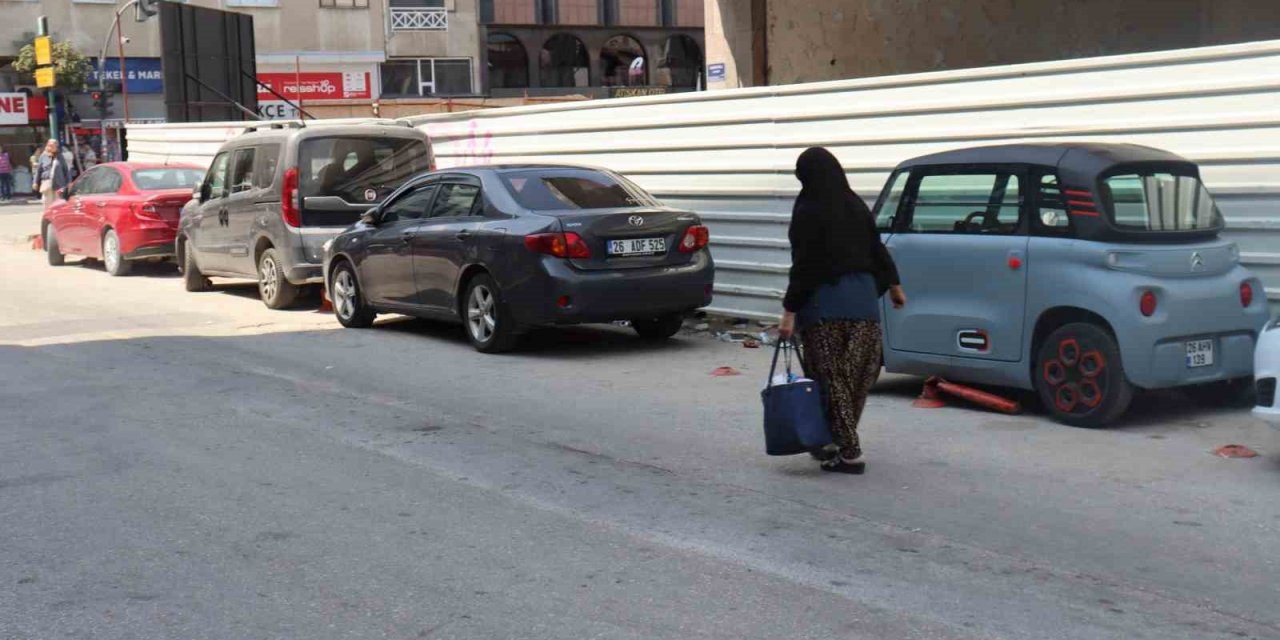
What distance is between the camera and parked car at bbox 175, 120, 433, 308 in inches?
596

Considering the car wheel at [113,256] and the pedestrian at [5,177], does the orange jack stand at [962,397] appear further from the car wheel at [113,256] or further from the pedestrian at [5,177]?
the pedestrian at [5,177]

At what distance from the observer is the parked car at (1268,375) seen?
727 centimetres

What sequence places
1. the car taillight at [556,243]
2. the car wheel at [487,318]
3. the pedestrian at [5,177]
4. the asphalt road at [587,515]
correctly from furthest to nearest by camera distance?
the pedestrian at [5,177], the car wheel at [487,318], the car taillight at [556,243], the asphalt road at [587,515]

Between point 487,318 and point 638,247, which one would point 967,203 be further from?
point 487,318

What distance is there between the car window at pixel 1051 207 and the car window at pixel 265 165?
29.0 feet

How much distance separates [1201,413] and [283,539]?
225 inches

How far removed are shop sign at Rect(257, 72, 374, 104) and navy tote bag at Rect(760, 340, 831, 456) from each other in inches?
1935

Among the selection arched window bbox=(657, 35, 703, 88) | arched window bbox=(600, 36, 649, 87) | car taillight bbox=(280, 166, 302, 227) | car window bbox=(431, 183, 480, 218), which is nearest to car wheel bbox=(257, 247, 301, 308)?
car taillight bbox=(280, 166, 302, 227)

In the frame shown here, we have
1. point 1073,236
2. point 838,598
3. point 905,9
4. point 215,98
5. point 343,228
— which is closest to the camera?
point 838,598

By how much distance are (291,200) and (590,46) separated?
46272mm

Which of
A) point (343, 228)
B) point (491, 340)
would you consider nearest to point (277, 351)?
point (491, 340)

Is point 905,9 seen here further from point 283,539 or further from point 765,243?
point 283,539

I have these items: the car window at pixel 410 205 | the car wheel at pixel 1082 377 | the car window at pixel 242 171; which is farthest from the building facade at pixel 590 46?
the car wheel at pixel 1082 377

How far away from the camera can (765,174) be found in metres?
13.5
